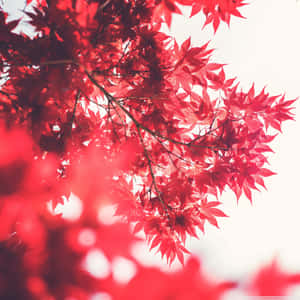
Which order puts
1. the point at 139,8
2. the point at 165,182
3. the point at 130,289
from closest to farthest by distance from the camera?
the point at 130,289, the point at 139,8, the point at 165,182

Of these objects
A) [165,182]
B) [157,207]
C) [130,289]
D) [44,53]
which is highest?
[44,53]

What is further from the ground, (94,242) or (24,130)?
(24,130)

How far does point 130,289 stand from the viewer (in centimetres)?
57

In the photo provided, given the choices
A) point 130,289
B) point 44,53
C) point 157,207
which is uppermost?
point 44,53

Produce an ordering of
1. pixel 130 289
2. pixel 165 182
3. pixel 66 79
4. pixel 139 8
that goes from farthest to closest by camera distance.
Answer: pixel 165 182 < pixel 139 8 < pixel 66 79 < pixel 130 289

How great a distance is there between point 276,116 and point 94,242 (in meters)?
1.24

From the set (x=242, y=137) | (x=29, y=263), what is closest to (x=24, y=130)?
(x=29, y=263)

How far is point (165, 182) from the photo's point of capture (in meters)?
1.30

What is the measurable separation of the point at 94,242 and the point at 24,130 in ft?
2.17

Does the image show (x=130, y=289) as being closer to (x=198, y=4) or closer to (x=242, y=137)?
(x=242, y=137)

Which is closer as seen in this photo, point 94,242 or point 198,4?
point 94,242

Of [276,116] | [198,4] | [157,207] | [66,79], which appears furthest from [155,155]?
[198,4]

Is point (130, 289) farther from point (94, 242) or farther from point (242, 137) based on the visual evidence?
point (242, 137)

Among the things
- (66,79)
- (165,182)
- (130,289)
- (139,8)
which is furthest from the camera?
(165,182)
